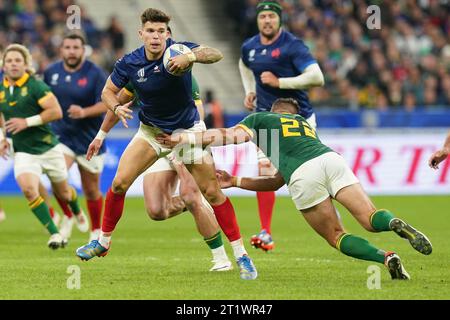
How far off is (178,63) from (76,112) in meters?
5.03

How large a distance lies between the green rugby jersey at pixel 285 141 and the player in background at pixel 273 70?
301cm

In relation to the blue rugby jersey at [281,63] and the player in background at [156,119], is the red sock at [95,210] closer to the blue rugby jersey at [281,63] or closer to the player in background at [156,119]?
the blue rugby jersey at [281,63]

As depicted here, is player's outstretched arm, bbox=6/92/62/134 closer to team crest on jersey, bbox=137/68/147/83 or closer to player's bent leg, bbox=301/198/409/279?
team crest on jersey, bbox=137/68/147/83

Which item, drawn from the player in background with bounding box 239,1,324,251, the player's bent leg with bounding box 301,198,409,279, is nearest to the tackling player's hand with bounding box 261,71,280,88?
the player in background with bounding box 239,1,324,251

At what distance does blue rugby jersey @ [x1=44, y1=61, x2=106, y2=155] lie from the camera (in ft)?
47.3

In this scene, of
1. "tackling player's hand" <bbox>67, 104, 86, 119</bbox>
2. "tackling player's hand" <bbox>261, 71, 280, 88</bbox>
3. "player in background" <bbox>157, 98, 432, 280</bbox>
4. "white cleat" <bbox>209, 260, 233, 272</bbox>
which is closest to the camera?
"player in background" <bbox>157, 98, 432, 280</bbox>

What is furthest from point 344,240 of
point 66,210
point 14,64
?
point 66,210

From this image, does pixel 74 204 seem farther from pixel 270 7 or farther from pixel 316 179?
pixel 316 179

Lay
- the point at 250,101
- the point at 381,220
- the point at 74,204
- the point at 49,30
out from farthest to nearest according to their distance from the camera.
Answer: the point at 49,30, the point at 74,204, the point at 250,101, the point at 381,220

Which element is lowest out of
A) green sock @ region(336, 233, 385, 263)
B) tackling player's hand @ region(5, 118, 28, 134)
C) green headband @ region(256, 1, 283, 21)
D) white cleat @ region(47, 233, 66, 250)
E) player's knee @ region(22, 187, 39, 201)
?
white cleat @ region(47, 233, 66, 250)

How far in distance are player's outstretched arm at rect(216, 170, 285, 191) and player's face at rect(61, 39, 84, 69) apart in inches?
184

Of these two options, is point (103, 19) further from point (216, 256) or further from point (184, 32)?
point (216, 256)

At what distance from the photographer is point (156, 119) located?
1023 cm

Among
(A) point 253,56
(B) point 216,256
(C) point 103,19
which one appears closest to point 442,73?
(C) point 103,19
